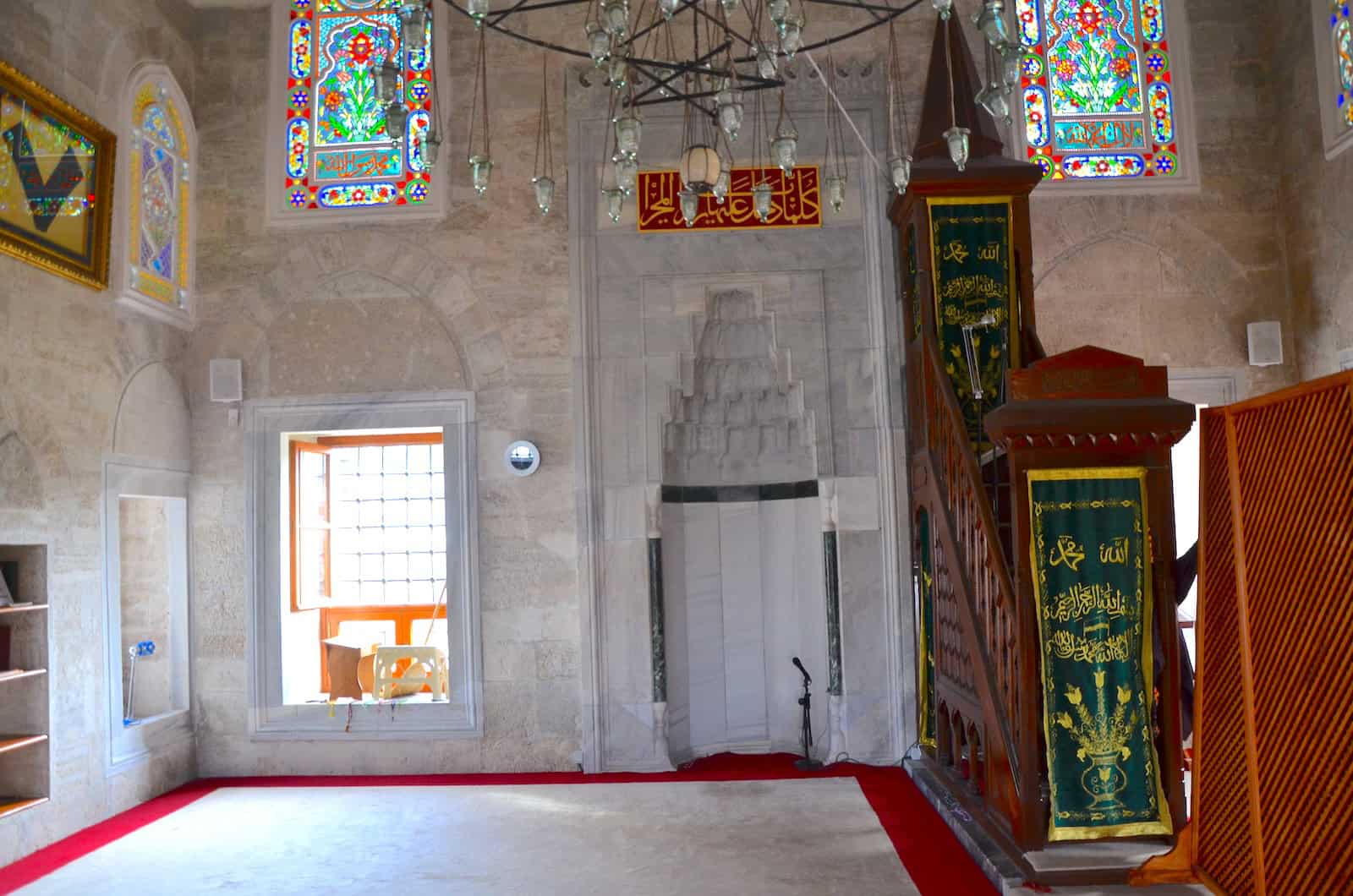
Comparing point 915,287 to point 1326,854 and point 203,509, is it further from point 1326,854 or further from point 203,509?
point 203,509

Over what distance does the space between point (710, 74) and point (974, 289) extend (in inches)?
89.8

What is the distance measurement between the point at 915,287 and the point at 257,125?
3.96m

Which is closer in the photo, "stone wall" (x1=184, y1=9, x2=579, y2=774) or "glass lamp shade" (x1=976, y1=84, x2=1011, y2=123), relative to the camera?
"glass lamp shade" (x1=976, y1=84, x2=1011, y2=123)

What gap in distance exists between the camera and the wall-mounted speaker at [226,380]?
20.7 feet

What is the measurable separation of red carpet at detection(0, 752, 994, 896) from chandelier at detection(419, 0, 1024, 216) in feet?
8.53

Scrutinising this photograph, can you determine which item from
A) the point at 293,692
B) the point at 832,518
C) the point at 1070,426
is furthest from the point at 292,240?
the point at 1070,426

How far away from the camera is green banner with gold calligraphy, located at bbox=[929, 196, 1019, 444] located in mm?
5426

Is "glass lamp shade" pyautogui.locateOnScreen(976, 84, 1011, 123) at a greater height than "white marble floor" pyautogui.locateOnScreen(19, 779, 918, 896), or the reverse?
"glass lamp shade" pyautogui.locateOnScreen(976, 84, 1011, 123)

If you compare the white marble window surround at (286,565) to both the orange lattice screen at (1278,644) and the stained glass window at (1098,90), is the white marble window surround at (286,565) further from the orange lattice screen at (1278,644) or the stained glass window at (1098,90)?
the orange lattice screen at (1278,644)

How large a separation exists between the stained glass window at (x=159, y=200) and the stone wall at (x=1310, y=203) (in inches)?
247

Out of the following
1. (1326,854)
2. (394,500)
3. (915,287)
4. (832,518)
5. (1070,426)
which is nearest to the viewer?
(1326,854)

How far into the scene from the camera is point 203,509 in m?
6.35

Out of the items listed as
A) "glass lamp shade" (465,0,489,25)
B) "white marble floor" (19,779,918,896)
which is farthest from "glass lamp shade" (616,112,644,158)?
"white marble floor" (19,779,918,896)

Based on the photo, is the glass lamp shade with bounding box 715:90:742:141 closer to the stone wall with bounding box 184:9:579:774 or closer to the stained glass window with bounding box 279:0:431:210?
the stone wall with bounding box 184:9:579:774
